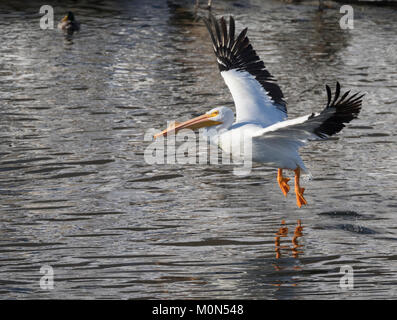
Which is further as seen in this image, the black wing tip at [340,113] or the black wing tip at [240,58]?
the black wing tip at [240,58]

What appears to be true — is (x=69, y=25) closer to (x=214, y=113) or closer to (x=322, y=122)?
(x=214, y=113)

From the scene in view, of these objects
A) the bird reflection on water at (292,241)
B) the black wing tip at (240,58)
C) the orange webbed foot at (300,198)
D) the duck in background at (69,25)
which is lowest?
the bird reflection on water at (292,241)

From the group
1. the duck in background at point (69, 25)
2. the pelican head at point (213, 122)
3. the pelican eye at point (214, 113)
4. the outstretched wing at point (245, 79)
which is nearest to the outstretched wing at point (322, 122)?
the pelican head at point (213, 122)

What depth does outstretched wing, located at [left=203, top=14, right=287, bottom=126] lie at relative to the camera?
9555 mm

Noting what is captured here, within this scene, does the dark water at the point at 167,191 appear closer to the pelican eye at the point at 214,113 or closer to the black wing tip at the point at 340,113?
the pelican eye at the point at 214,113

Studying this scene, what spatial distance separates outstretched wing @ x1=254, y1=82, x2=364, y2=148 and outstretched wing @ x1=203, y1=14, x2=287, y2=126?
1.03m

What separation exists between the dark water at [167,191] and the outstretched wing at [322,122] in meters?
1.05

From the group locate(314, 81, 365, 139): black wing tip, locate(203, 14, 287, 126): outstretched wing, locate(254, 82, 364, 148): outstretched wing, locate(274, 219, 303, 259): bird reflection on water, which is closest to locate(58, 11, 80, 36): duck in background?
locate(203, 14, 287, 126): outstretched wing

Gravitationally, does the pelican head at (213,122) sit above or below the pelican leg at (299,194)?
above

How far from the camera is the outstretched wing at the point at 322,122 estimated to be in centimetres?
773

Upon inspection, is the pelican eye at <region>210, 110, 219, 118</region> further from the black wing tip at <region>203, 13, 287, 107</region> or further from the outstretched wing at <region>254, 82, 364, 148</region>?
the outstretched wing at <region>254, 82, 364, 148</region>

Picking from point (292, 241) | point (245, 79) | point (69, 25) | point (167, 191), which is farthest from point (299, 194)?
point (69, 25)

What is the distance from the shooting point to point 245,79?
9.81 meters

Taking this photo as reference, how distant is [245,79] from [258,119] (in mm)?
664
